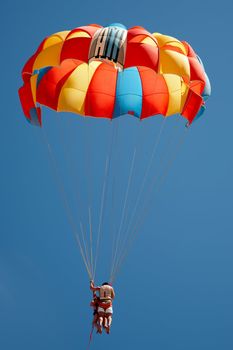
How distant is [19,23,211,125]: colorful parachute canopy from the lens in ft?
46.8

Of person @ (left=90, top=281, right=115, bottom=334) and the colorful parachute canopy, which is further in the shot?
the colorful parachute canopy

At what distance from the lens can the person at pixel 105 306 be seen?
1406 cm

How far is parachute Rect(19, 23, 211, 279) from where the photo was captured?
14.3m

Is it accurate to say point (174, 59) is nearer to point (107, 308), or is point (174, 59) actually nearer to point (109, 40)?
point (109, 40)

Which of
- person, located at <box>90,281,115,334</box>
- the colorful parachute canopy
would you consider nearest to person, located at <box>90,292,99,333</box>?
person, located at <box>90,281,115,334</box>

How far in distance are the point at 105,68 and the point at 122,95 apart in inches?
39.9

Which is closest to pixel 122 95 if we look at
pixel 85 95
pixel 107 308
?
pixel 85 95

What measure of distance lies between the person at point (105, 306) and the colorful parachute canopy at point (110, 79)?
4.15m

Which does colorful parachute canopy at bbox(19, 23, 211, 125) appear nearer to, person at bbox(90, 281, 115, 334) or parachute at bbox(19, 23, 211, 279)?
parachute at bbox(19, 23, 211, 279)

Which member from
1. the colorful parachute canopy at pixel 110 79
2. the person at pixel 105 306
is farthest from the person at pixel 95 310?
the colorful parachute canopy at pixel 110 79

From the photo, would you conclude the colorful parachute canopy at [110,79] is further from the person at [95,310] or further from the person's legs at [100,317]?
the person's legs at [100,317]

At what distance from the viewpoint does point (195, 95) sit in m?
16.1

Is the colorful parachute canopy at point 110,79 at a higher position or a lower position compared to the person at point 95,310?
higher

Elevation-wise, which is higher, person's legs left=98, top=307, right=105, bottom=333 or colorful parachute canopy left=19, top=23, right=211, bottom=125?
colorful parachute canopy left=19, top=23, right=211, bottom=125
